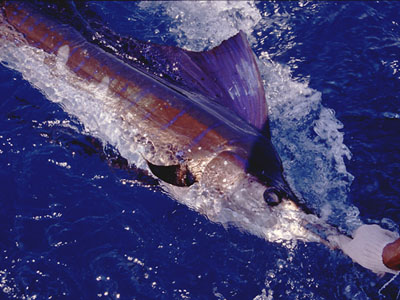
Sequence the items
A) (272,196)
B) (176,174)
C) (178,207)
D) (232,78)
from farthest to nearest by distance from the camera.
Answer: (232,78) < (178,207) < (176,174) < (272,196)

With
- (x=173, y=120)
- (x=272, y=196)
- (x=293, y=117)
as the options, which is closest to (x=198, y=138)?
(x=173, y=120)

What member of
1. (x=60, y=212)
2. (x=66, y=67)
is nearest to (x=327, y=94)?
(x=66, y=67)

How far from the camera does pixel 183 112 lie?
2.93 meters

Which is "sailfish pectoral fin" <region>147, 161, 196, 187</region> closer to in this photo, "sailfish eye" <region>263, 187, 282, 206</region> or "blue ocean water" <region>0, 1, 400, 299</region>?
"blue ocean water" <region>0, 1, 400, 299</region>

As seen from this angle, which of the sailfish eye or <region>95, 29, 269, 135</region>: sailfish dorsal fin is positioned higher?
<region>95, 29, 269, 135</region>: sailfish dorsal fin

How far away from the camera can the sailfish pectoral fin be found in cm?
271

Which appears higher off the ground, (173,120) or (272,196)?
(173,120)

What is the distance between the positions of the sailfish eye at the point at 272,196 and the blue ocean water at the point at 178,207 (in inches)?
11.9

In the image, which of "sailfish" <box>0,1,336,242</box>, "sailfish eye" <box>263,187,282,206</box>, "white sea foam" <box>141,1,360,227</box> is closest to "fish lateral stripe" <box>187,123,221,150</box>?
"sailfish" <box>0,1,336,242</box>

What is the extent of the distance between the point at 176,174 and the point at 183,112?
50cm

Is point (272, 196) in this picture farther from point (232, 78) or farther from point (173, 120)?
point (232, 78)

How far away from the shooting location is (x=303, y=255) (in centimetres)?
259

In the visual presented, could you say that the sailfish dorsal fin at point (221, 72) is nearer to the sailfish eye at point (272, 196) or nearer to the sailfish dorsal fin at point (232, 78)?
the sailfish dorsal fin at point (232, 78)

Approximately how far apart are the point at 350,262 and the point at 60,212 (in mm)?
2006
